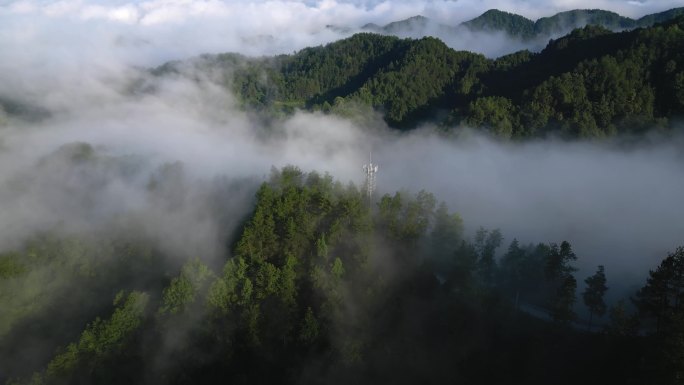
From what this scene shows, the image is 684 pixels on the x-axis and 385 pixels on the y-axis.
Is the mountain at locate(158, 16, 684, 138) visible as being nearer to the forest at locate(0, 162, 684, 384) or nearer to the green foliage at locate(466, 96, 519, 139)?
the green foliage at locate(466, 96, 519, 139)

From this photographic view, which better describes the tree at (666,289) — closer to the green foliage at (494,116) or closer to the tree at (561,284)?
the tree at (561,284)

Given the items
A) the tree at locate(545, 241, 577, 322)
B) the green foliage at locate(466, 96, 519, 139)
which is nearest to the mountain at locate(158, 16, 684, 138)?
the green foliage at locate(466, 96, 519, 139)

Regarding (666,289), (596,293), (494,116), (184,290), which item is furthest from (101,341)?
(494,116)

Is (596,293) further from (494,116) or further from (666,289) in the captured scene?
(494,116)

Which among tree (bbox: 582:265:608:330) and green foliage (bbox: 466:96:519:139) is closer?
tree (bbox: 582:265:608:330)

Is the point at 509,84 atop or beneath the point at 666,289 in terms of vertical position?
atop

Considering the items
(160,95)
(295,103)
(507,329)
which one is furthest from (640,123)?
(160,95)

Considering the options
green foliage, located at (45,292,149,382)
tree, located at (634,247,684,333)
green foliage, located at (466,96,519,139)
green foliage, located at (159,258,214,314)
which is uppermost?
green foliage, located at (466,96,519,139)

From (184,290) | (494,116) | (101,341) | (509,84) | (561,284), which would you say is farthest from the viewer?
(509,84)
